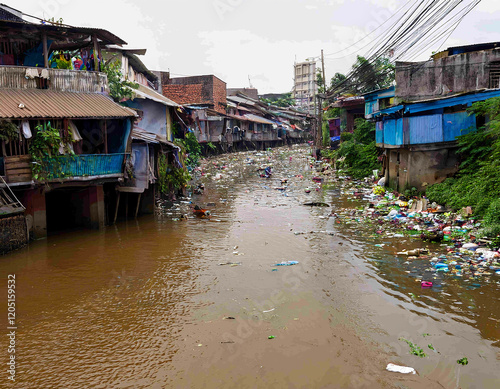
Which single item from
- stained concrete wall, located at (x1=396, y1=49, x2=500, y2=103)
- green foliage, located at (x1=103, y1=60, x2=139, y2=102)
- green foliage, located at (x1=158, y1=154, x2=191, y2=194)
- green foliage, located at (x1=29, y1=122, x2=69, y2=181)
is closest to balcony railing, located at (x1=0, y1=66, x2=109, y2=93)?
green foliage, located at (x1=103, y1=60, x2=139, y2=102)

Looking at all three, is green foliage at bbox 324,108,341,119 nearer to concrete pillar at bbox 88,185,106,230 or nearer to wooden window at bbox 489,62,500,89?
wooden window at bbox 489,62,500,89

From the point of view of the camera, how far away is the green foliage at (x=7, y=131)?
31.1 ft

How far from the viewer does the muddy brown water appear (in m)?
5.07

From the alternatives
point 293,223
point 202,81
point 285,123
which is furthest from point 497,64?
point 285,123

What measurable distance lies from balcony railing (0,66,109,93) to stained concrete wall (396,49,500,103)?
1140cm

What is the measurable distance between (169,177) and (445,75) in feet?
36.6

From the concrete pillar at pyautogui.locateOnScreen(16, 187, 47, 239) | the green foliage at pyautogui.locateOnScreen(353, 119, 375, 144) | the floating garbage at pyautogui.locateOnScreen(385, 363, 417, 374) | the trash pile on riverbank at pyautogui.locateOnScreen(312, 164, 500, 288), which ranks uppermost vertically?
the green foliage at pyautogui.locateOnScreen(353, 119, 375, 144)

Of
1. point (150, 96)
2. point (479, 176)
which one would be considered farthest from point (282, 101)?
point (479, 176)

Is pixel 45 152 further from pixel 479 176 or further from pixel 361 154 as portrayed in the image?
pixel 361 154

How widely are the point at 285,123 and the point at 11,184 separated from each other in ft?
149

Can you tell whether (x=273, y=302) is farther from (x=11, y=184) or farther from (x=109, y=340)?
(x=11, y=184)

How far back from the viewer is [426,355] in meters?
5.27

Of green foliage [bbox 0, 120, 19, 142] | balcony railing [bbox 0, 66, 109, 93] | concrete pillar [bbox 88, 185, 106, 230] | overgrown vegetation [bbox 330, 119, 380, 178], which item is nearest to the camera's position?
green foliage [bbox 0, 120, 19, 142]

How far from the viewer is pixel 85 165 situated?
1085 cm
